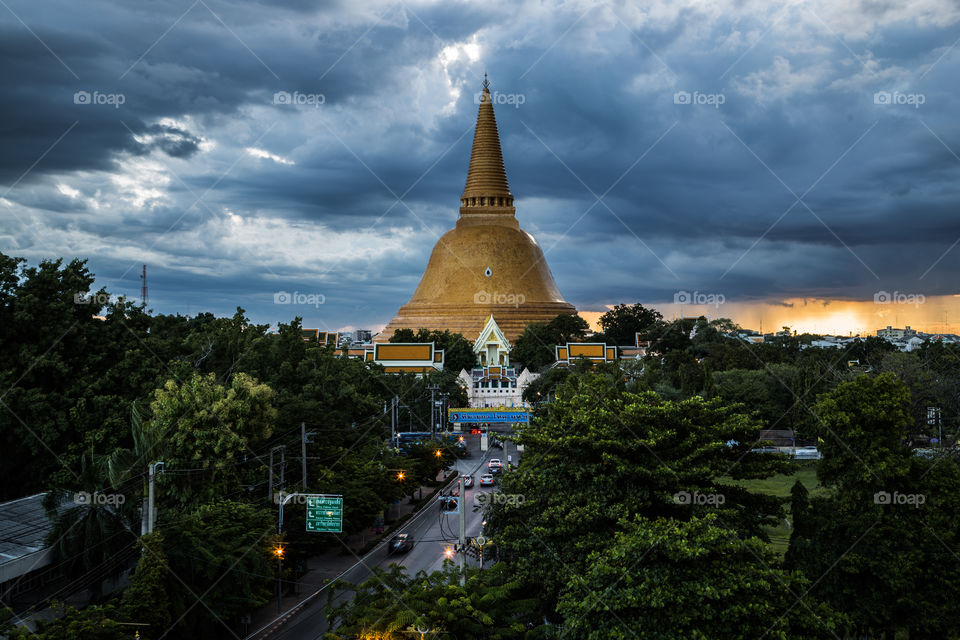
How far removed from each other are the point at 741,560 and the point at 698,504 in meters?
2.70

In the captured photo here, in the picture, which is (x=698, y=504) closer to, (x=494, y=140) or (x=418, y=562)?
(x=418, y=562)

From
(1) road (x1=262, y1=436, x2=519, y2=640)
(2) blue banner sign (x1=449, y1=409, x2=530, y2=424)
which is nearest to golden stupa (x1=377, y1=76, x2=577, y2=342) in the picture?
(2) blue banner sign (x1=449, y1=409, x2=530, y2=424)

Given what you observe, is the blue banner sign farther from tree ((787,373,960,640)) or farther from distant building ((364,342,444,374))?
tree ((787,373,960,640))

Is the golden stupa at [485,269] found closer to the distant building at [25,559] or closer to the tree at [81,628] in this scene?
the distant building at [25,559]

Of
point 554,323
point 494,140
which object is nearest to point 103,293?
point 554,323

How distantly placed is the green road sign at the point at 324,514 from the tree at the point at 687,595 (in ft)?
31.2

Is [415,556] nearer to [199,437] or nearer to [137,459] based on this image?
[199,437]

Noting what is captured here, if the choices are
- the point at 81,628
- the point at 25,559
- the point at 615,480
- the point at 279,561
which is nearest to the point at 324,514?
the point at 279,561

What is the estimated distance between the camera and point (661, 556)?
14.6 metres

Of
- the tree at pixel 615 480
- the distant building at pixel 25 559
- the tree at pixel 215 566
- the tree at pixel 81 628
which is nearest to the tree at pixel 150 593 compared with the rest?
the tree at pixel 215 566

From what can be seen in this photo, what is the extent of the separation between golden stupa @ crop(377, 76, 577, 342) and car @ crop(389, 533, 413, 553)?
55878 millimetres

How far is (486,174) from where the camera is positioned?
3575 inches

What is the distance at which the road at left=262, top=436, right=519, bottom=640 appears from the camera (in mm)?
21750

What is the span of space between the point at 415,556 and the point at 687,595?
51.7 feet
